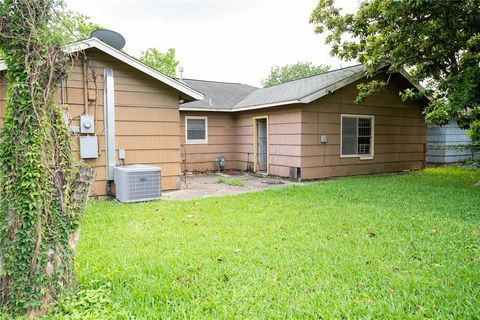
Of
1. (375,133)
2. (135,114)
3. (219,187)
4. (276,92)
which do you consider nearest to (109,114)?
(135,114)

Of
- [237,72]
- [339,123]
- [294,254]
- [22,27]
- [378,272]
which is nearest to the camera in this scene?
[22,27]

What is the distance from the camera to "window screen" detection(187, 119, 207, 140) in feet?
38.3

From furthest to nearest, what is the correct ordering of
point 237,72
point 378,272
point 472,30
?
point 237,72
point 472,30
point 378,272

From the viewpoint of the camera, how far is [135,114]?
7184 millimetres

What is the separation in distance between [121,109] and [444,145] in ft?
46.5

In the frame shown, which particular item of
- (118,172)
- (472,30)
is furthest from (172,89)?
(472,30)

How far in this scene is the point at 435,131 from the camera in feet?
49.2

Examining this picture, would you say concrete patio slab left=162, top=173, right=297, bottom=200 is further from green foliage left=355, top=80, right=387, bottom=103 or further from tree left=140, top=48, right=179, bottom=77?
tree left=140, top=48, right=179, bottom=77

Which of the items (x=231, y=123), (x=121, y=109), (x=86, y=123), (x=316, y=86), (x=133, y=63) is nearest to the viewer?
(x=86, y=123)

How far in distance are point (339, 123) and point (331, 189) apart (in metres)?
3.15

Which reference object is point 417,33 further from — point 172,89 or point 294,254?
point 294,254

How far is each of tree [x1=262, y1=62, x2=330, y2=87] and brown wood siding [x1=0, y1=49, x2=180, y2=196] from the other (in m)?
36.7

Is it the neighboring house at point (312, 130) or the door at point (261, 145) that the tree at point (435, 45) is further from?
the door at point (261, 145)

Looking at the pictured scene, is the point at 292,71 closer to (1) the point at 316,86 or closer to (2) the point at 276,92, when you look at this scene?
(2) the point at 276,92
